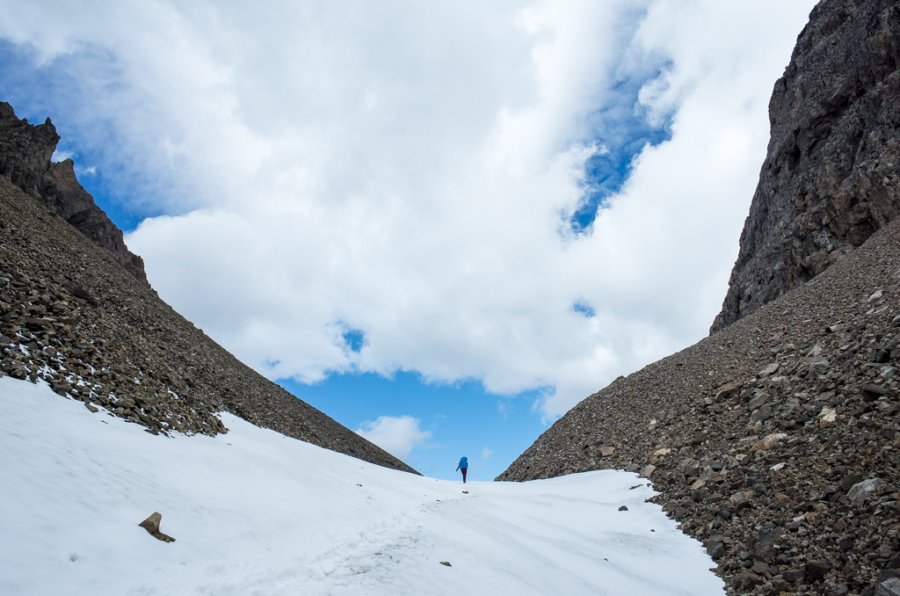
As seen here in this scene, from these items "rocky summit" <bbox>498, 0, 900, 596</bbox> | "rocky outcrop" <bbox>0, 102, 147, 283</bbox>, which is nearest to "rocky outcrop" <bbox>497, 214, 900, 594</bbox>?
"rocky summit" <bbox>498, 0, 900, 596</bbox>

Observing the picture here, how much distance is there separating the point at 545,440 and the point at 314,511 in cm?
2220

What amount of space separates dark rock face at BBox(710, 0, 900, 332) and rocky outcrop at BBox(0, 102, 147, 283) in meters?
66.8

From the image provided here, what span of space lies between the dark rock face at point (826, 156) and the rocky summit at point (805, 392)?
160mm

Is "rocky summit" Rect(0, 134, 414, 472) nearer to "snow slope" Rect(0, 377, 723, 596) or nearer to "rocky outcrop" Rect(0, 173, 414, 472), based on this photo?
"rocky outcrop" Rect(0, 173, 414, 472)

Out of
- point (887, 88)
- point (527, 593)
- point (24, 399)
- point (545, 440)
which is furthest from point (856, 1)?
point (24, 399)

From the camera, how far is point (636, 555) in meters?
11.0

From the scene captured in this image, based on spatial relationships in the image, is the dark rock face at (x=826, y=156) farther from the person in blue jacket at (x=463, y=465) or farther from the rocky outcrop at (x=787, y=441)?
the person in blue jacket at (x=463, y=465)

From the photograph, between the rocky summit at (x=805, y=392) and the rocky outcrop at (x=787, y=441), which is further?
the rocky summit at (x=805, y=392)

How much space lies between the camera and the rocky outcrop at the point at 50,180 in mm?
44312

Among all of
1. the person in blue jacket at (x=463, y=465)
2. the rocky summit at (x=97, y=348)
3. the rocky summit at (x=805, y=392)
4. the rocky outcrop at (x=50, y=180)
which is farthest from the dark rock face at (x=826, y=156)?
the rocky outcrop at (x=50, y=180)

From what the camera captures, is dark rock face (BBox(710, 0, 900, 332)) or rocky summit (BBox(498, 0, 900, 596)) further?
dark rock face (BBox(710, 0, 900, 332))

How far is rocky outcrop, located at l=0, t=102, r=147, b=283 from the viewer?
145ft

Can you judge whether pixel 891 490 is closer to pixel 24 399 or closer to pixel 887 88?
pixel 24 399

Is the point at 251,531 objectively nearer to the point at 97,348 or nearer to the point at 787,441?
the point at 97,348
